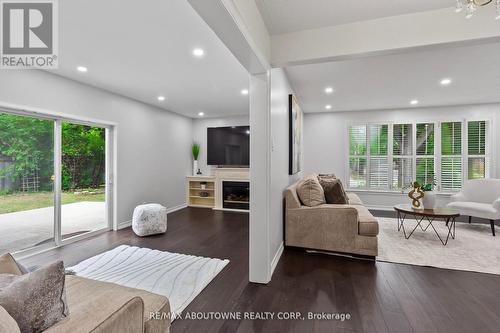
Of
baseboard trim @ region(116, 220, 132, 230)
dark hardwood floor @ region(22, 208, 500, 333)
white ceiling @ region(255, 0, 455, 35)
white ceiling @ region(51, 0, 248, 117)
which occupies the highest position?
white ceiling @ region(255, 0, 455, 35)

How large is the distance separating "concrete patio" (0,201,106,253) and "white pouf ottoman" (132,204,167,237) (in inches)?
33.3

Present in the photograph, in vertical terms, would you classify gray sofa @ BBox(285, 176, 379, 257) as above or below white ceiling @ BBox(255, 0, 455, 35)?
below

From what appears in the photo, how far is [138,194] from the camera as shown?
4.77 meters

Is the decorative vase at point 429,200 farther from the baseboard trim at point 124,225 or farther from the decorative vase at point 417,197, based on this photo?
the baseboard trim at point 124,225

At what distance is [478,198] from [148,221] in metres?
6.14

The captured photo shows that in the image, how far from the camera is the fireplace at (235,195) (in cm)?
586

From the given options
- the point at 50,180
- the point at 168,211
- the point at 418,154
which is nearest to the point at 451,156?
the point at 418,154

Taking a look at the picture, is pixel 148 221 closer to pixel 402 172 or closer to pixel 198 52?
pixel 198 52

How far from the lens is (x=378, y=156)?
588 cm

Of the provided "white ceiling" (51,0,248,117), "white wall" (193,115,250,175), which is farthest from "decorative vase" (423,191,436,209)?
"white wall" (193,115,250,175)

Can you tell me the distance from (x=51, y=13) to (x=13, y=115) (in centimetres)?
175

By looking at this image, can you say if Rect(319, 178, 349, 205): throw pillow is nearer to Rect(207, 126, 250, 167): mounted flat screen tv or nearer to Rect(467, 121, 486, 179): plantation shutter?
Rect(207, 126, 250, 167): mounted flat screen tv

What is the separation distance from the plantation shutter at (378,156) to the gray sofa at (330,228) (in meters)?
3.07

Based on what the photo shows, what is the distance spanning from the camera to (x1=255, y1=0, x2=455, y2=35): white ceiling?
1921mm
